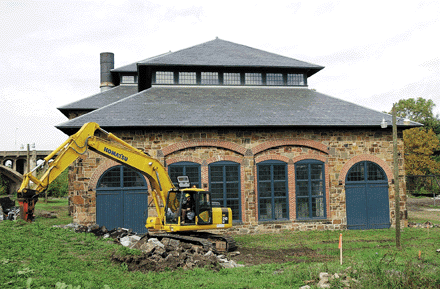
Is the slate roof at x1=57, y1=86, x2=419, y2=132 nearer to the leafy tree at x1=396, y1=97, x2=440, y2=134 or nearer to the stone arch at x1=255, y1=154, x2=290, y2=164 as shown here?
the stone arch at x1=255, y1=154, x2=290, y2=164

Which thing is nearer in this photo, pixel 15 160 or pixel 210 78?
pixel 210 78

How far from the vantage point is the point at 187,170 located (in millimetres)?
17672

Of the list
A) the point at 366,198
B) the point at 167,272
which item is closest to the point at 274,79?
the point at 366,198

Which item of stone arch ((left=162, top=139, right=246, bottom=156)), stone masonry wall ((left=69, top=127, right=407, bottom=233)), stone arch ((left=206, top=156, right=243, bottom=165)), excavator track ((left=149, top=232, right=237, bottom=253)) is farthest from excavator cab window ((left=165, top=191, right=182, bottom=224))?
stone arch ((left=206, top=156, right=243, bottom=165))

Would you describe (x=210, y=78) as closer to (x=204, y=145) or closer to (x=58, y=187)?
(x=204, y=145)

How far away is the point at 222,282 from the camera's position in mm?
9242

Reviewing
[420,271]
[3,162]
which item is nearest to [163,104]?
[420,271]

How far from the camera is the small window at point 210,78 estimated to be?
21.3 m

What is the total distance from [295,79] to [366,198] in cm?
795

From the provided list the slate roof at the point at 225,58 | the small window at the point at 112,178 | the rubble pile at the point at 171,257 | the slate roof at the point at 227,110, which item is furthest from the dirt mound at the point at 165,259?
the slate roof at the point at 225,58

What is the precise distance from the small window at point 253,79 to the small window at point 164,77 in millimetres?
4204

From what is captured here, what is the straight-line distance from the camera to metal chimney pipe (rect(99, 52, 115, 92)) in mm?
33625

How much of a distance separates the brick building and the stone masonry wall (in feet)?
0.15

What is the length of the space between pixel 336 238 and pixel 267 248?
11.9ft
